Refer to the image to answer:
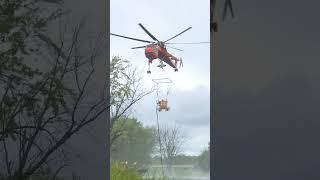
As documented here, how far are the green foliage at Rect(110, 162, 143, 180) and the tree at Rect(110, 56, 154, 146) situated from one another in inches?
47.3

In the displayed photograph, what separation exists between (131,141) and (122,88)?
1279 mm

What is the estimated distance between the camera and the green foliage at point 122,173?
838 cm

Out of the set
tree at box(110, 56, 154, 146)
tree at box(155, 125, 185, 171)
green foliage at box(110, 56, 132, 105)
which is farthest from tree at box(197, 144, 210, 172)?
green foliage at box(110, 56, 132, 105)

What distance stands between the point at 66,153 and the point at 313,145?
2.24 metres

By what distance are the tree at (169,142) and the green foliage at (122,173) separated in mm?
1705

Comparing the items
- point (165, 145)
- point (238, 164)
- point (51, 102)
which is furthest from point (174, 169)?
point (51, 102)

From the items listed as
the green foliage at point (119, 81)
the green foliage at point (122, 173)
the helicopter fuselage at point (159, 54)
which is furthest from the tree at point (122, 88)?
the green foliage at point (122, 173)

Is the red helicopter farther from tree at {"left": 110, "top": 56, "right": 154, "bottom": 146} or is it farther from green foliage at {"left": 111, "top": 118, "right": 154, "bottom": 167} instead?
green foliage at {"left": 111, "top": 118, "right": 154, "bottom": 167}

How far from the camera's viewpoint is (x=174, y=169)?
965 centimetres

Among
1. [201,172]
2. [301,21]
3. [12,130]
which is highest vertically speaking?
[301,21]

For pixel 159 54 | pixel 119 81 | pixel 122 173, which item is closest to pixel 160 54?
pixel 159 54

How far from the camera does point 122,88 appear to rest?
34.9 ft

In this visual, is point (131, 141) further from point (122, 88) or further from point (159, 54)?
point (159, 54)

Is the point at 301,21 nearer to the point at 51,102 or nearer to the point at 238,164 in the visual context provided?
the point at 238,164
